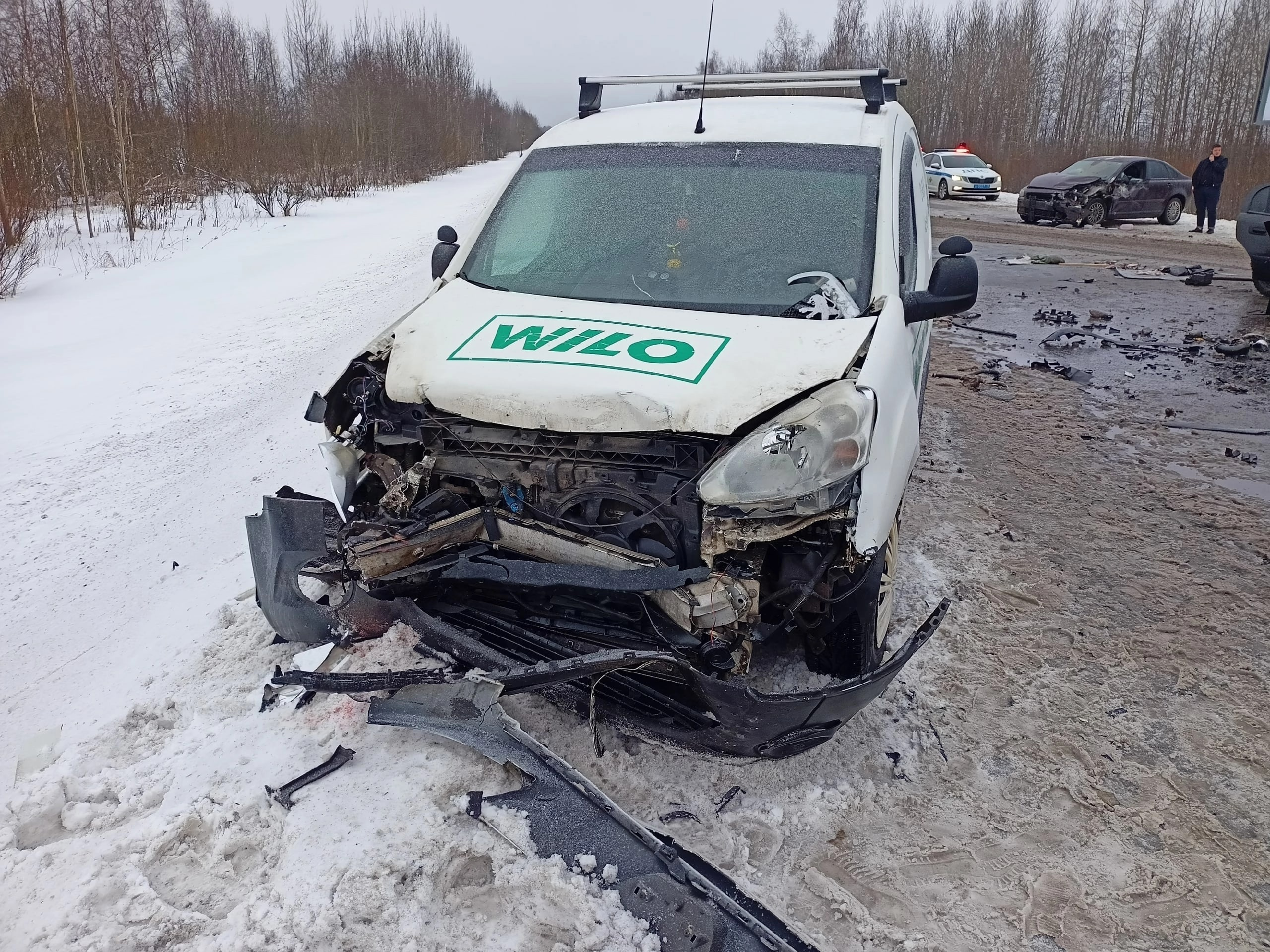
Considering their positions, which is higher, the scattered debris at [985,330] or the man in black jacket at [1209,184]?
the man in black jacket at [1209,184]

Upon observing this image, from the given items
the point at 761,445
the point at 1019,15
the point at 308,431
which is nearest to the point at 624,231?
the point at 761,445

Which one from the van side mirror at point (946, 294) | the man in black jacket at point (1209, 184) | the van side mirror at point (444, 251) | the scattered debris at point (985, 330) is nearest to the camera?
the van side mirror at point (946, 294)

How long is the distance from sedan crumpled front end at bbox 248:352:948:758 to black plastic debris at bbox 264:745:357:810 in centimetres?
43

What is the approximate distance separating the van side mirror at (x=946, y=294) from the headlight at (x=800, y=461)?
97 cm

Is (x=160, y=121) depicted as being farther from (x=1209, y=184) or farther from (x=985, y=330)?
(x=1209, y=184)

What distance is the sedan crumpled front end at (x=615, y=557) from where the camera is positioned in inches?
104

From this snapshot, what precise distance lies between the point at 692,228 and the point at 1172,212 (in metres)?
21.5

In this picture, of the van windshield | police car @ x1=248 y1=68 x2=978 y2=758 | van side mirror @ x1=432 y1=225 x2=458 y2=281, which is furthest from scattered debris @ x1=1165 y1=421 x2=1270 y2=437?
van side mirror @ x1=432 y1=225 x2=458 y2=281

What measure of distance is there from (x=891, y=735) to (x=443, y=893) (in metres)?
1.72

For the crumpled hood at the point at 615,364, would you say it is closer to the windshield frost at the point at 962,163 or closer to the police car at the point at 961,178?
the police car at the point at 961,178

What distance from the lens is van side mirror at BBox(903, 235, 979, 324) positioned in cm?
346

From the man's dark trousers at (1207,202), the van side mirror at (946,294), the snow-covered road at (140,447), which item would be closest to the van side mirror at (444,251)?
the snow-covered road at (140,447)

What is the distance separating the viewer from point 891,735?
321 centimetres

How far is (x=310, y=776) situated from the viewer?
8.94 feet
